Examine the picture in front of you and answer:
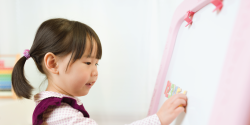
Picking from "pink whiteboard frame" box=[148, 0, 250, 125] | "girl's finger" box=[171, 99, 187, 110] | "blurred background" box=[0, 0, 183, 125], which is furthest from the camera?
"blurred background" box=[0, 0, 183, 125]

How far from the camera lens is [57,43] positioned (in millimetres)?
594

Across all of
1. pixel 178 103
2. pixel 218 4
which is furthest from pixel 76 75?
pixel 218 4

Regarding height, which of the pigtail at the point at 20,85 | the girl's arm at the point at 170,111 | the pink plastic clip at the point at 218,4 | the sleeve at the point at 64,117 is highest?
the pink plastic clip at the point at 218,4

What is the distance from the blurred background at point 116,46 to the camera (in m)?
1.00

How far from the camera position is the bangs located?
58 cm

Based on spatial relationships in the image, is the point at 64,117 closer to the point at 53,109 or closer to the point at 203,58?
the point at 53,109

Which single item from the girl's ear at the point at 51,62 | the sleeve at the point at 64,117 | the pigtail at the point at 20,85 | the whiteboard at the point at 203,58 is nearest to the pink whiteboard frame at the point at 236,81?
the whiteboard at the point at 203,58

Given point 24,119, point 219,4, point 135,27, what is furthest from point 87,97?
point 219,4

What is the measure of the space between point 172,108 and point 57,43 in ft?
1.35

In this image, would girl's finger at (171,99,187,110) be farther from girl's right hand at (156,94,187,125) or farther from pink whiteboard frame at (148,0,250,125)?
pink whiteboard frame at (148,0,250,125)

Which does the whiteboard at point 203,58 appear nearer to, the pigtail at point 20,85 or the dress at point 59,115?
the dress at point 59,115

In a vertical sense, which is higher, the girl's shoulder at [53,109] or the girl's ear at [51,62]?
the girl's ear at [51,62]

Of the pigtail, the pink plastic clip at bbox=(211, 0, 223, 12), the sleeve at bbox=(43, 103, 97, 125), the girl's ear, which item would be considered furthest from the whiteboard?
the pigtail

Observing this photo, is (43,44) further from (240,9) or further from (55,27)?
(240,9)
